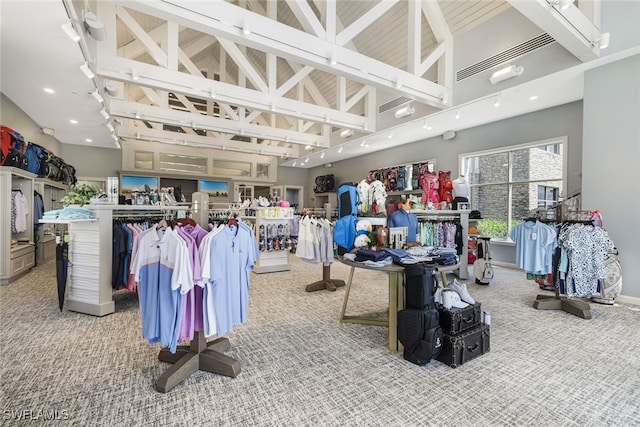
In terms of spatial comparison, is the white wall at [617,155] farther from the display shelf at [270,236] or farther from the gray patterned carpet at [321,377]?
the display shelf at [270,236]

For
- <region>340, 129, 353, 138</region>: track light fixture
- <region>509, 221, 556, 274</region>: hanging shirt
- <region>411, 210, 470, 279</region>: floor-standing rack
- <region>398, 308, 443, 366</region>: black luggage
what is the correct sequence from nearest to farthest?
→ <region>398, 308, 443, 366</region>: black luggage
<region>509, 221, 556, 274</region>: hanging shirt
<region>411, 210, 470, 279</region>: floor-standing rack
<region>340, 129, 353, 138</region>: track light fixture

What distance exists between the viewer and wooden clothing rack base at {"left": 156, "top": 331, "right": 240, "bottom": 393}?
207 centimetres

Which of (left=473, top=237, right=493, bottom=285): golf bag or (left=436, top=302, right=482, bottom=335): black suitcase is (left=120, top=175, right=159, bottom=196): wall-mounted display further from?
(left=436, top=302, right=482, bottom=335): black suitcase

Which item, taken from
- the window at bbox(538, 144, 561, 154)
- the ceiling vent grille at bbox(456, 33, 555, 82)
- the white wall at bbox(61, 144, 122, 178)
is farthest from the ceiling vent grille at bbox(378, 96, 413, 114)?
the white wall at bbox(61, 144, 122, 178)

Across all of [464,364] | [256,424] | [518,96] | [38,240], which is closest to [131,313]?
[256,424]

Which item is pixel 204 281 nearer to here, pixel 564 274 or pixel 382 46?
pixel 564 274

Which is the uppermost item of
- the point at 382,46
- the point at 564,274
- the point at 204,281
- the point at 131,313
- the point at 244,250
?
the point at 382,46

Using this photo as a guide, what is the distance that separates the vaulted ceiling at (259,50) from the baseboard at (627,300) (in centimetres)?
346

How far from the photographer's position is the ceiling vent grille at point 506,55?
15.7 feet

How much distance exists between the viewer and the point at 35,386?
6.84ft

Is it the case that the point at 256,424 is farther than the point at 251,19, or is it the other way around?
the point at 251,19

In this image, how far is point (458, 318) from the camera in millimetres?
2492

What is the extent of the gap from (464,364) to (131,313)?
3710 mm

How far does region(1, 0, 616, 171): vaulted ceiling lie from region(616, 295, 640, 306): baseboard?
136 inches
